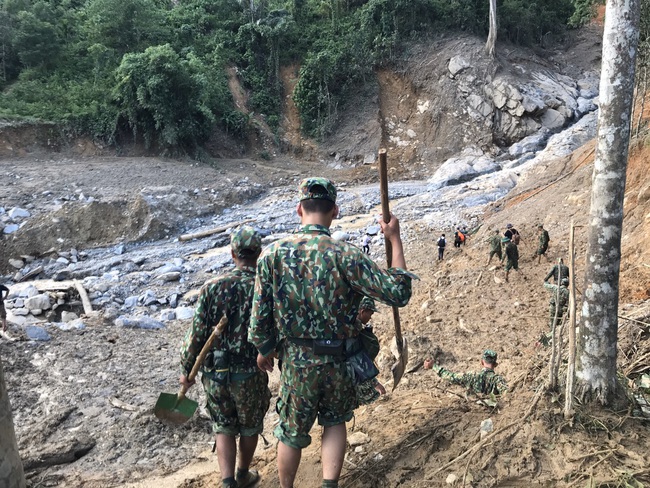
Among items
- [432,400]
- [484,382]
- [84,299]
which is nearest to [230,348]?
[432,400]

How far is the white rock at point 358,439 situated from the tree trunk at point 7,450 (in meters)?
1.90

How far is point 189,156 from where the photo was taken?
66.8 feet

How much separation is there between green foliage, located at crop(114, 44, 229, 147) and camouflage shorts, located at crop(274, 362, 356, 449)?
1833cm

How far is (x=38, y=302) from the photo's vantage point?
8.41m

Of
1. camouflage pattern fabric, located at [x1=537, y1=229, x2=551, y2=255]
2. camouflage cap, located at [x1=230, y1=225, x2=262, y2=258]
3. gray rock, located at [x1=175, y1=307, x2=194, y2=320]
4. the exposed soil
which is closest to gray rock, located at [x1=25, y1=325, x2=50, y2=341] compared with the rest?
the exposed soil

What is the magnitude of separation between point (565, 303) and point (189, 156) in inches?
695

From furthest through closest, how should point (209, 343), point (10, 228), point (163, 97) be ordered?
1. point (163, 97)
2. point (10, 228)
3. point (209, 343)

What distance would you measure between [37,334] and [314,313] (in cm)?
554

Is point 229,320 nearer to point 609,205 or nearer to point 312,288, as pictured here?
point 312,288

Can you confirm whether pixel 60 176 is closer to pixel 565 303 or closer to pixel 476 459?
pixel 565 303

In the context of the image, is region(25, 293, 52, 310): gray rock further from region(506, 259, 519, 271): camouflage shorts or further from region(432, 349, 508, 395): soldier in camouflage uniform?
region(506, 259, 519, 271): camouflage shorts

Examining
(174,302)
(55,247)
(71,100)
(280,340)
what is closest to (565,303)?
(280,340)

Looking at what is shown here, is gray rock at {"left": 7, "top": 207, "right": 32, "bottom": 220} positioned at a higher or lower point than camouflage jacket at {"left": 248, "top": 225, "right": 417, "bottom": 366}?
lower

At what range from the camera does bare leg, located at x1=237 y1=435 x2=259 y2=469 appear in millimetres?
2838
